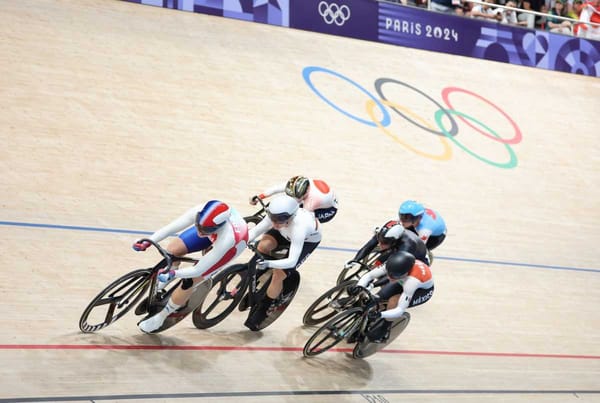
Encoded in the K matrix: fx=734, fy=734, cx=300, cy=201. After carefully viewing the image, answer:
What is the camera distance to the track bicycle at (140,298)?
4465 mm

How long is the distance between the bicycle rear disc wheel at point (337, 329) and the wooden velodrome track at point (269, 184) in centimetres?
13

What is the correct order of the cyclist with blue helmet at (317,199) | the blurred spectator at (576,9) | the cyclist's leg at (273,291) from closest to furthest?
the cyclist's leg at (273,291) → the cyclist with blue helmet at (317,199) → the blurred spectator at (576,9)

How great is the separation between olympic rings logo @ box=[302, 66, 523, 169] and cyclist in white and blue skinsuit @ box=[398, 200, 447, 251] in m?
2.70

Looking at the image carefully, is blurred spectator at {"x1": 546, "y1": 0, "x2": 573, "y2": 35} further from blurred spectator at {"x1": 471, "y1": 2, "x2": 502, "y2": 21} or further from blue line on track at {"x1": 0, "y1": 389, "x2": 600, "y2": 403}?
blue line on track at {"x1": 0, "y1": 389, "x2": 600, "y2": 403}

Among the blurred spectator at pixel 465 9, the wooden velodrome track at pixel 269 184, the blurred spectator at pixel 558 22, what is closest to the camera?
the wooden velodrome track at pixel 269 184

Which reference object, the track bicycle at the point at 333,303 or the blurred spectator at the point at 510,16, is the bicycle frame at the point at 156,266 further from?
the blurred spectator at the point at 510,16

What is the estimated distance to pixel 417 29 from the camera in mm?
10539

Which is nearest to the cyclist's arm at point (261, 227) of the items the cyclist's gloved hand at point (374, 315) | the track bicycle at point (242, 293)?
the track bicycle at point (242, 293)

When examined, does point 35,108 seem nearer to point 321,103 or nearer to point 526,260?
point 321,103

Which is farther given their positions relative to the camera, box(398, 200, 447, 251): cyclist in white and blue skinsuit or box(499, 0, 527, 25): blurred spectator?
box(499, 0, 527, 25): blurred spectator

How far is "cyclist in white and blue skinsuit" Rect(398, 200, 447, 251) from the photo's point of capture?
5.82 metres

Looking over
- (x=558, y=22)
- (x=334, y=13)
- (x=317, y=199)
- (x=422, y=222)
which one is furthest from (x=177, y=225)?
(x=558, y=22)

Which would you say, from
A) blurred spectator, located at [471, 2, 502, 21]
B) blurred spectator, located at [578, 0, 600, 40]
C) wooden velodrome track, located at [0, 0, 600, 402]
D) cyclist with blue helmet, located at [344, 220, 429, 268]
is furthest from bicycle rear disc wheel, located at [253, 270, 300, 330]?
blurred spectator, located at [578, 0, 600, 40]

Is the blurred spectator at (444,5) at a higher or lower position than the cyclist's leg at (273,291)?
higher
